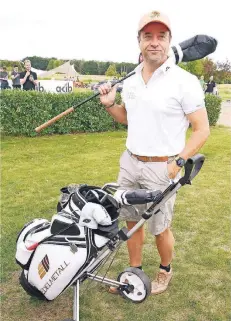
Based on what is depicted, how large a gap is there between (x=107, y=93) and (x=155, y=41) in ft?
1.87

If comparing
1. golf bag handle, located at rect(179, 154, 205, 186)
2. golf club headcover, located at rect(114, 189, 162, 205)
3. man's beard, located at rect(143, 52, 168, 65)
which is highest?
man's beard, located at rect(143, 52, 168, 65)

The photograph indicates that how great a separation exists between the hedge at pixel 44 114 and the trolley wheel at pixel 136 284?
7.56 metres

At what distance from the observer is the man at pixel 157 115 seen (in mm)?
2812

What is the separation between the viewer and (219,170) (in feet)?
25.1

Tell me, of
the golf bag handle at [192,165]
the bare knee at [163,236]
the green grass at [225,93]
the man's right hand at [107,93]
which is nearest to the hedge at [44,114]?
the man's right hand at [107,93]

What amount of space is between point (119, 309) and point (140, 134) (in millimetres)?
1405

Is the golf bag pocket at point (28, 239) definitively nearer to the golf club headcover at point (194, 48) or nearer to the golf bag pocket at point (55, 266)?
the golf bag pocket at point (55, 266)

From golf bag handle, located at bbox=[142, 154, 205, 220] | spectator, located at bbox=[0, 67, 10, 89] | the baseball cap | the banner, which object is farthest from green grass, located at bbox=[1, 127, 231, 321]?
the banner

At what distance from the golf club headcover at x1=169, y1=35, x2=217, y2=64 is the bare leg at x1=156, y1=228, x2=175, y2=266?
1363 mm

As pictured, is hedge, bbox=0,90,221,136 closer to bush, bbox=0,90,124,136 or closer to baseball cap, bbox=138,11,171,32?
bush, bbox=0,90,124,136

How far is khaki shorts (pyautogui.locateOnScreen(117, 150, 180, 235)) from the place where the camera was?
3.05m

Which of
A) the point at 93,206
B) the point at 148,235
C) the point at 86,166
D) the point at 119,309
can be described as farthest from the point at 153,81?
the point at 86,166

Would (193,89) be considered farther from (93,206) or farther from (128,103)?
(93,206)

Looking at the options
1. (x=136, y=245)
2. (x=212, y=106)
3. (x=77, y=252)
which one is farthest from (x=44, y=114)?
(x=77, y=252)
